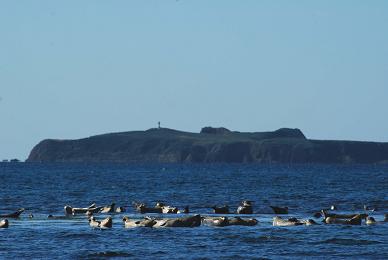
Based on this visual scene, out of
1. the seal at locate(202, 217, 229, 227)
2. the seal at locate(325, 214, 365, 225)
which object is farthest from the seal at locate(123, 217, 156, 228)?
the seal at locate(325, 214, 365, 225)

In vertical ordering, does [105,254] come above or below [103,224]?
below

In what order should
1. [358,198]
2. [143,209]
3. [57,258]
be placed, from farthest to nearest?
[358,198]
[143,209]
[57,258]

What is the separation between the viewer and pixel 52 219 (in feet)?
210

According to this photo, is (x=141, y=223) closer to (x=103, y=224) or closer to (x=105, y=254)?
(x=103, y=224)

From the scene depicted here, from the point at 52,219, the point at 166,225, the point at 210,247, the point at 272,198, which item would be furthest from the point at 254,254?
the point at 272,198

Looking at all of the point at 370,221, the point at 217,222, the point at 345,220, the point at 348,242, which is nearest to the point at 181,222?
the point at 217,222

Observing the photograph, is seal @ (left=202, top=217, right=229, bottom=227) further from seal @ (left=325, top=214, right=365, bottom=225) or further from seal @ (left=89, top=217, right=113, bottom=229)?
seal @ (left=325, top=214, right=365, bottom=225)

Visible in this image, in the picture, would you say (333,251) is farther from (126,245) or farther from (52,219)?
(52,219)

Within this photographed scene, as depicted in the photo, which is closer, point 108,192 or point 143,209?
point 143,209

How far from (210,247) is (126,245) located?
3.94 metres

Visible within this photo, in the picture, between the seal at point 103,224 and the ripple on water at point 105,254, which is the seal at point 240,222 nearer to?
the seal at point 103,224

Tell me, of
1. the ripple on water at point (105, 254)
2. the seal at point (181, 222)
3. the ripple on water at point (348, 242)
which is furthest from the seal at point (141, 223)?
the ripple on water at point (105, 254)

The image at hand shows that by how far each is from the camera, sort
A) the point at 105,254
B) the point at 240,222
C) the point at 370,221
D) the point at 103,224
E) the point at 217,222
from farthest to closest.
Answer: the point at 370,221
the point at 240,222
the point at 217,222
the point at 103,224
the point at 105,254

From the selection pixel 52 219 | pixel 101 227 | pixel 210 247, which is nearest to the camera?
pixel 210 247
